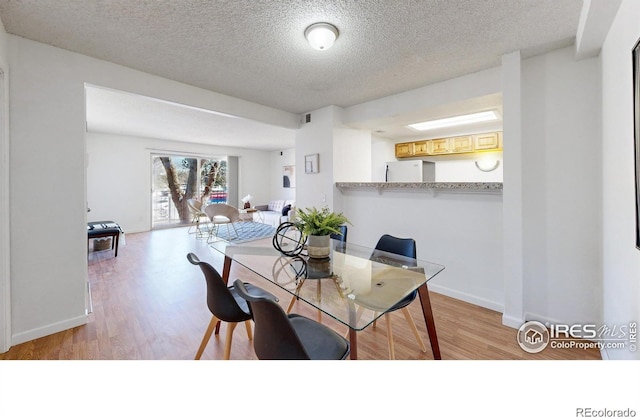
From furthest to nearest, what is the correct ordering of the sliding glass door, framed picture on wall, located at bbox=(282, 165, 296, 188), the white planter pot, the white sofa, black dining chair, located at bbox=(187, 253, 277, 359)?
framed picture on wall, located at bbox=(282, 165, 296, 188), the white sofa, the sliding glass door, the white planter pot, black dining chair, located at bbox=(187, 253, 277, 359)

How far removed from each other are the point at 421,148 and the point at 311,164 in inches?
90.5

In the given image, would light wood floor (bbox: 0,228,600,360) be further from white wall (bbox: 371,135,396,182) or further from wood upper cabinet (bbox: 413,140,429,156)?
wood upper cabinet (bbox: 413,140,429,156)

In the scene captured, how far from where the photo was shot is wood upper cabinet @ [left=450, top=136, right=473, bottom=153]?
4291 millimetres

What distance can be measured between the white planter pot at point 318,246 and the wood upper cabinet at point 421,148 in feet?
12.0

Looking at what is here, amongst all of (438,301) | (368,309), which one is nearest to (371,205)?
(438,301)

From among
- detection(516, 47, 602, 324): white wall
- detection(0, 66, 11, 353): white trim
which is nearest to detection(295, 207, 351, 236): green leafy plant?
detection(516, 47, 602, 324): white wall

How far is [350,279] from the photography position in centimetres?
162

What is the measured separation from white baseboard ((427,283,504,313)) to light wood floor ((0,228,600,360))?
2.7 inches

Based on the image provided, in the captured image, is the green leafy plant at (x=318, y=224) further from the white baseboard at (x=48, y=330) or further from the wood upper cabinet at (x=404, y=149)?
the wood upper cabinet at (x=404, y=149)

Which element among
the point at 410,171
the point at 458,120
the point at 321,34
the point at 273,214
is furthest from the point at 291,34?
the point at 273,214

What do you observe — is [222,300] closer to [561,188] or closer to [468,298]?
[468,298]

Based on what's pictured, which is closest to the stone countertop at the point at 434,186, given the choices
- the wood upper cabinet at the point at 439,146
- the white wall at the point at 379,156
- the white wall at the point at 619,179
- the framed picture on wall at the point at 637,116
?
the white wall at the point at 619,179
